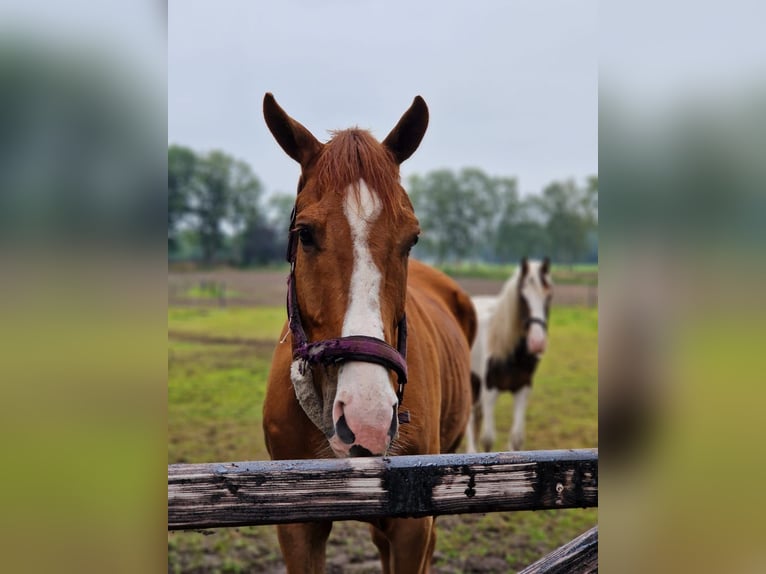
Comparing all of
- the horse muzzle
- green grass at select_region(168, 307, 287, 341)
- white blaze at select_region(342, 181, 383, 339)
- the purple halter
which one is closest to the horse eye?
white blaze at select_region(342, 181, 383, 339)

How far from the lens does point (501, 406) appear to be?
10578 millimetres

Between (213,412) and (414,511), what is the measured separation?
8293mm

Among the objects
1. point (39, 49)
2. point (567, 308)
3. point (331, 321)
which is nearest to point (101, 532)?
point (39, 49)

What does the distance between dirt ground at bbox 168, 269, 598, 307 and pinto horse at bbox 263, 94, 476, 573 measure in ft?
68.6

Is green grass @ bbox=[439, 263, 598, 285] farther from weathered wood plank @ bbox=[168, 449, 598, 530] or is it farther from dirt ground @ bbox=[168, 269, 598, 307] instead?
weathered wood plank @ bbox=[168, 449, 598, 530]

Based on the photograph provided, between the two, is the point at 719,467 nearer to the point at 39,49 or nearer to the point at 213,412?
the point at 39,49

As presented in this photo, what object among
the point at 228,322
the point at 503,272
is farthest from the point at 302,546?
the point at 503,272

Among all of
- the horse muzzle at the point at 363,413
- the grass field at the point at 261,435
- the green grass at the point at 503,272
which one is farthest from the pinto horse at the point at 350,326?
the green grass at the point at 503,272

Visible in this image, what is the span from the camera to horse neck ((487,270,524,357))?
7.25 meters

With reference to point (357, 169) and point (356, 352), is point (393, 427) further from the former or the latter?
point (357, 169)

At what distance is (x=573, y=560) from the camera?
142cm

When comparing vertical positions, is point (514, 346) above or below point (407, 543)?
above

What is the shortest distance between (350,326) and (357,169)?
58 cm

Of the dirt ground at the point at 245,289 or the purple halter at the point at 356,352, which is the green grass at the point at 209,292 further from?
the purple halter at the point at 356,352
